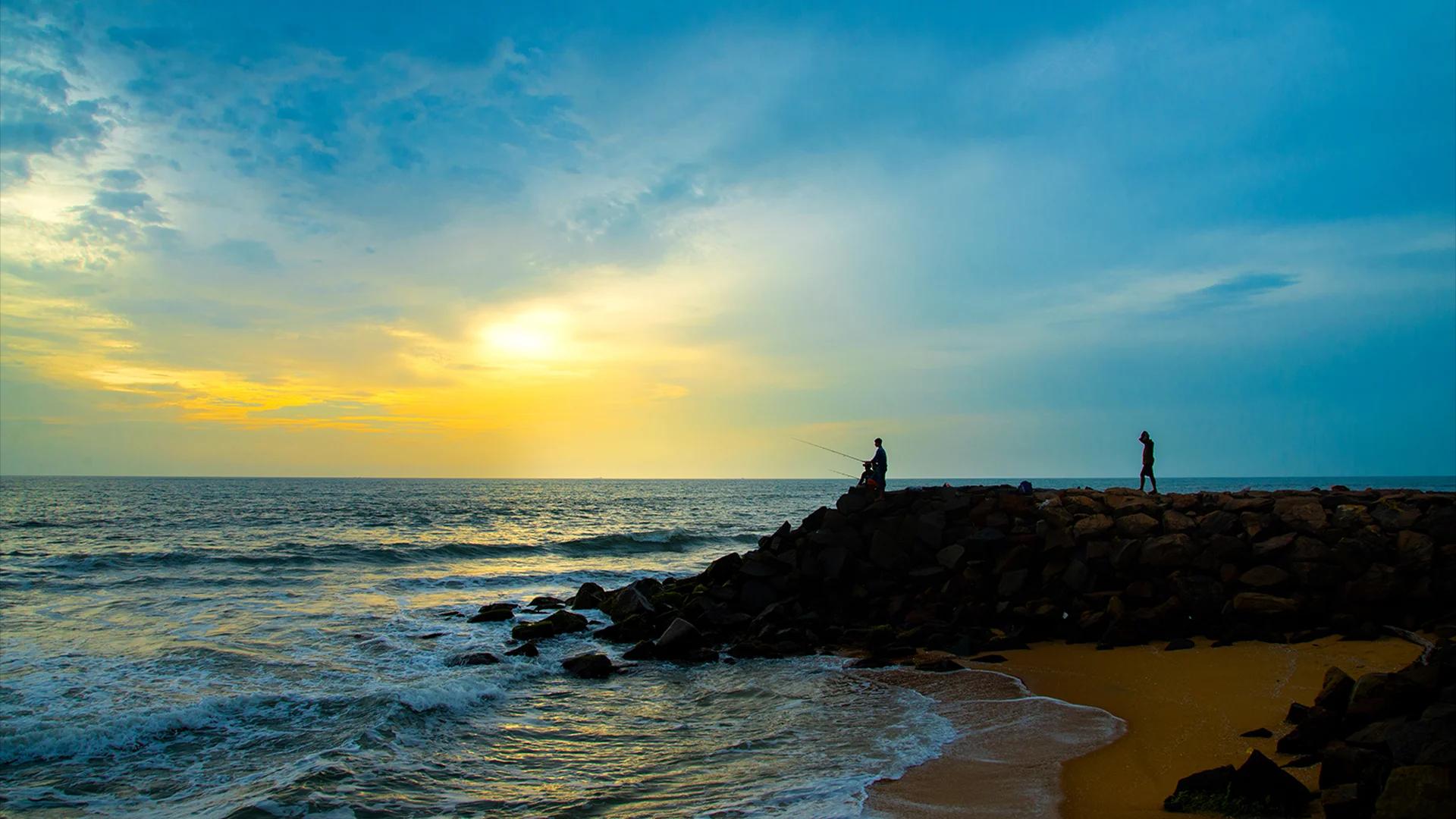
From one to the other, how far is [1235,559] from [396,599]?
19875 millimetres

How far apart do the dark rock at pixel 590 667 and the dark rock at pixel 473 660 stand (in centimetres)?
140

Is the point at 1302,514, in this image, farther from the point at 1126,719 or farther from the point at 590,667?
the point at 590,667

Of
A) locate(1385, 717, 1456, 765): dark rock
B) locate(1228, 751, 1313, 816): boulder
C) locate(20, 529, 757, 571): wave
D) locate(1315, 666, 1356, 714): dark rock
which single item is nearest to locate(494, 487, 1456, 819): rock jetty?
locate(1315, 666, 1356, 714): dark rock

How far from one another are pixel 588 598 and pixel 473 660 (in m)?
6.65

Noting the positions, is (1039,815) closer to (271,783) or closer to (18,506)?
(271,783)

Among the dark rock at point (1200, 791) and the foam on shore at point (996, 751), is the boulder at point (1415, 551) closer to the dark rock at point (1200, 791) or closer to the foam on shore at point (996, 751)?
the foam on shore at point (996, 751)

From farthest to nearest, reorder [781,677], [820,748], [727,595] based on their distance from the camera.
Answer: [727,595] → [781,677] → [820,748]

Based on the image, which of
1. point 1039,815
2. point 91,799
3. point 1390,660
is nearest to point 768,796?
point 1039,815

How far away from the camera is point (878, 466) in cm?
2152

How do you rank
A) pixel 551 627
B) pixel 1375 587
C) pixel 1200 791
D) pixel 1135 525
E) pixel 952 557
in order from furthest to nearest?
pixel 551 627, pixel 952 557, pixel 1135 525, pixel 1375 587, pixel 1200 791

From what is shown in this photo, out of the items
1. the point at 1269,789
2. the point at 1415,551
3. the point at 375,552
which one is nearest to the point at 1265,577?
the point at 1415,551

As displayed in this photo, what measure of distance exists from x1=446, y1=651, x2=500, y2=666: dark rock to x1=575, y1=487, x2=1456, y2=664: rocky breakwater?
2.52 meters

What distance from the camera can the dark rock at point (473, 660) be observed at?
14.3m

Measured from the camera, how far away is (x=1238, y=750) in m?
7.96
